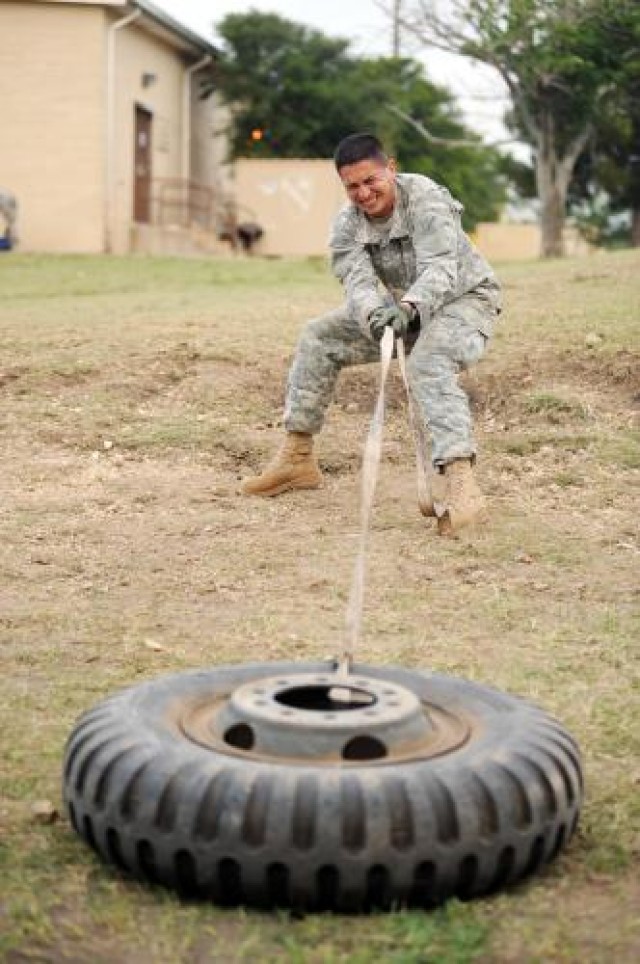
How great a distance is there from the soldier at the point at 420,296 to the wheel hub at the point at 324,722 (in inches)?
108

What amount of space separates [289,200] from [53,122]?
6.45 metres

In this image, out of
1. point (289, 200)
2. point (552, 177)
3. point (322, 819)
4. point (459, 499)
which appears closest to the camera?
point (322, 819)

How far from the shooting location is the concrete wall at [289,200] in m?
30.3

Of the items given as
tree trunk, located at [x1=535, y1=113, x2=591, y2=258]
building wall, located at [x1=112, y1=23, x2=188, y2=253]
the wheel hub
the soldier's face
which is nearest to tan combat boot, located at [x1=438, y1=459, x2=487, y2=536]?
the soldier's face

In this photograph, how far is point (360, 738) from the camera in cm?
303

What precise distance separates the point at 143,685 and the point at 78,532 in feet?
9.87

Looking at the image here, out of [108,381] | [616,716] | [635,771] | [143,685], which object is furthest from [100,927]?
[108,381]

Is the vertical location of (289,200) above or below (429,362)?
above

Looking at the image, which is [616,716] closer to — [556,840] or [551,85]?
[556,840]

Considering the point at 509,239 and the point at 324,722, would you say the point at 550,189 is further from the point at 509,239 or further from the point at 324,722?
the point at 324,722

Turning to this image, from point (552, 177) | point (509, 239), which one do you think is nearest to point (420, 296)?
point (552, 177)

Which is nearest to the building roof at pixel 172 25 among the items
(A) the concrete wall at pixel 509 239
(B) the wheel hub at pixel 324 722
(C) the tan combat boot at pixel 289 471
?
(A) the concrete wall at pixel 509 239

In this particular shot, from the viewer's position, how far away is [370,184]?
5.98m

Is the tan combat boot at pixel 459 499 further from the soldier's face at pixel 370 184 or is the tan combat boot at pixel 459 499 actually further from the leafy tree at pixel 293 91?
the leafy tree at pixel 293 91
